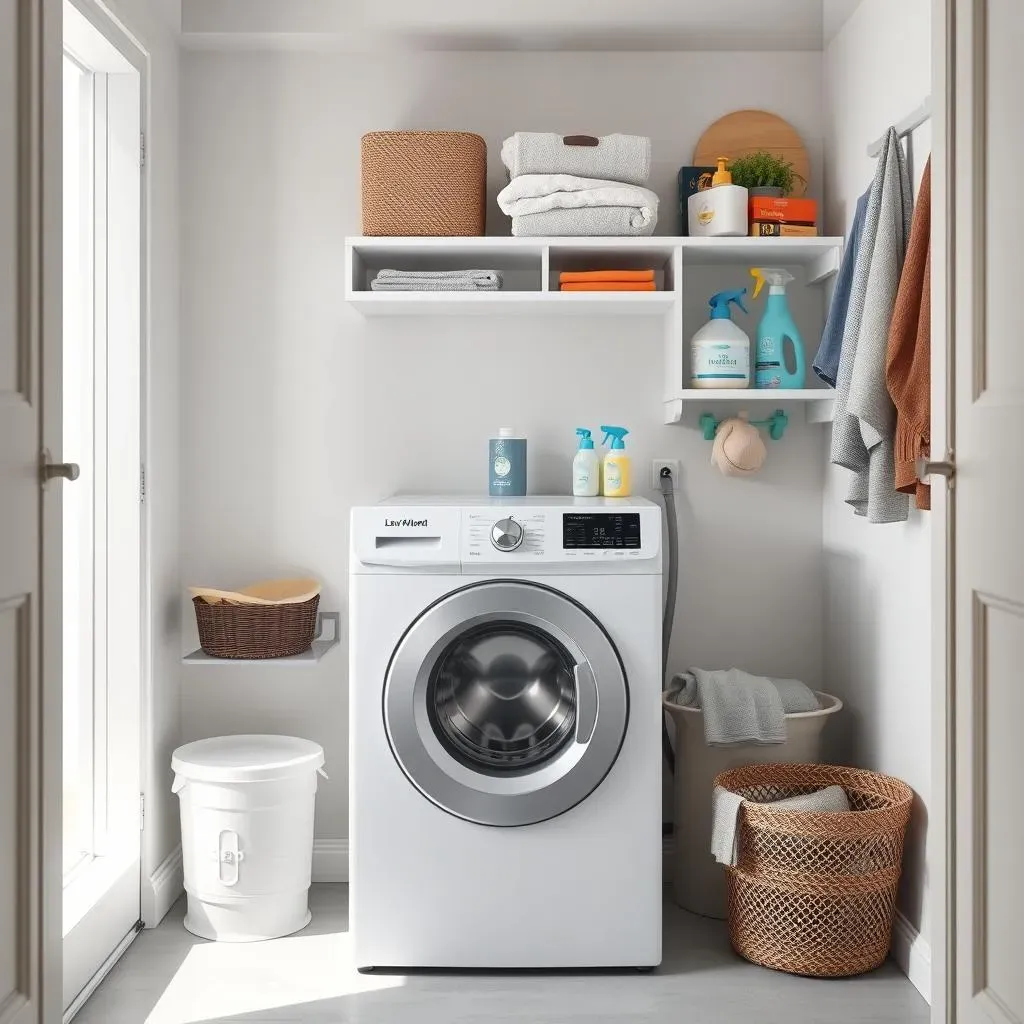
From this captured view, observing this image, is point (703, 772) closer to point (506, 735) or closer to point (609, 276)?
point (506, 735)

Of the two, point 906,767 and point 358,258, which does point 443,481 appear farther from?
point 906,767

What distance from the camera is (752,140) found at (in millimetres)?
2850

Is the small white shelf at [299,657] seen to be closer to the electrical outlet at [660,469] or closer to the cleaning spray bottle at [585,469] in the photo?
the cleaning spray bottle at [585,469]

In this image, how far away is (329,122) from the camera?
289 cm

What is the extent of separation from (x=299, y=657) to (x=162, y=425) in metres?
0.67

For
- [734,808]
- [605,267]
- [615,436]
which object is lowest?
[734,808]

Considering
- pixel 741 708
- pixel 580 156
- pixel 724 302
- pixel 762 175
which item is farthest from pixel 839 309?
pixel 741 708

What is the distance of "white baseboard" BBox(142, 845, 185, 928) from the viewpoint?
8.45 feet

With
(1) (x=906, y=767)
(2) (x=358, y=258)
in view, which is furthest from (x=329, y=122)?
(1) (x=906, y=767)

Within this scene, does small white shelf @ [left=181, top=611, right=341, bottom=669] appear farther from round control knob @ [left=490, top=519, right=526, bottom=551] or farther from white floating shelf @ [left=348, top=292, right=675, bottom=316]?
white floating shelf @ [left=348, top=292, right=675, bottom=316]

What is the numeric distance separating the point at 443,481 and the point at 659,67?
1232 mm

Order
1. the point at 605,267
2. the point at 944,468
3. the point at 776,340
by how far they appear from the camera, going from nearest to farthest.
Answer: the point at 944,468
the point at 776,340
the point at 605,267
